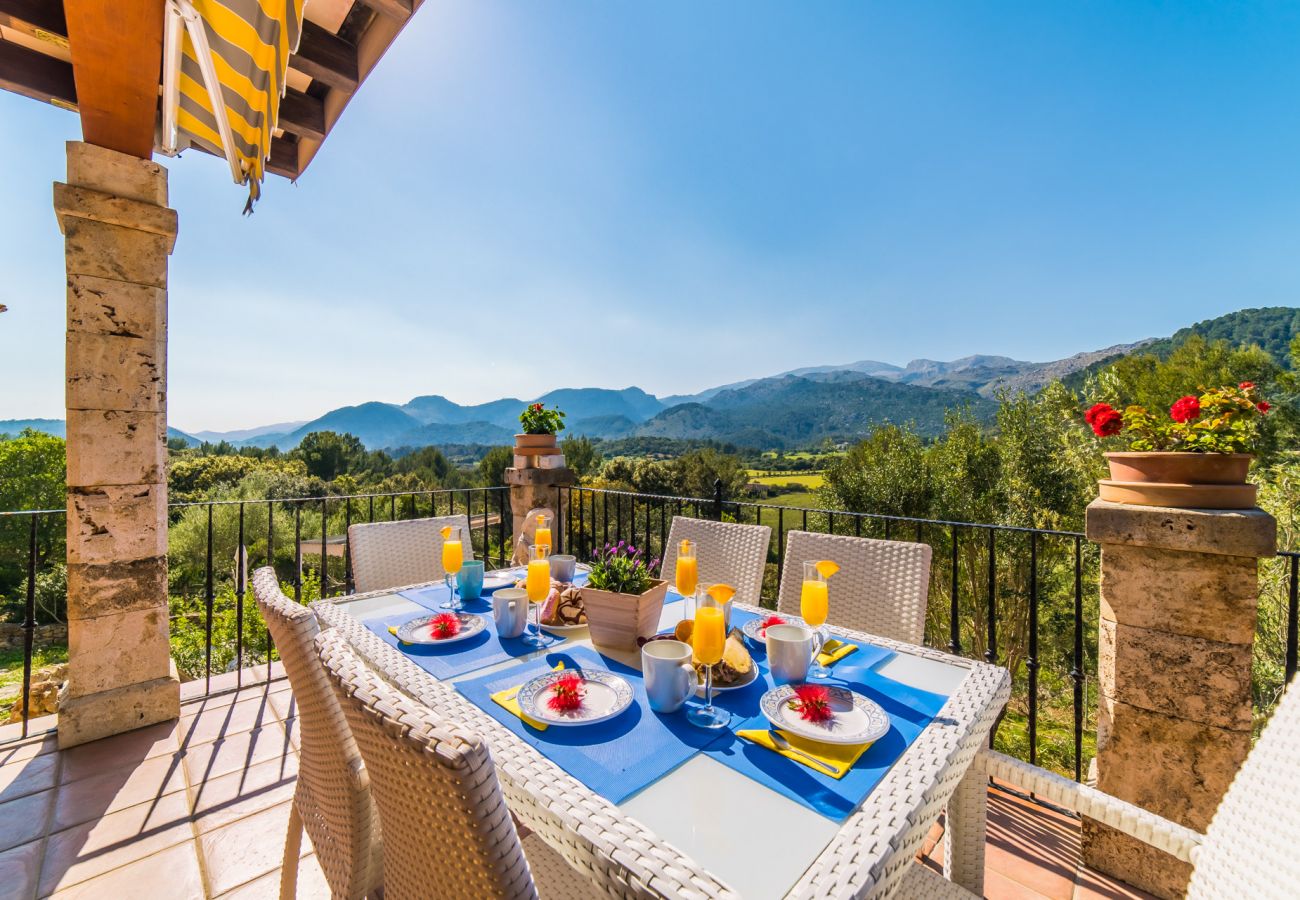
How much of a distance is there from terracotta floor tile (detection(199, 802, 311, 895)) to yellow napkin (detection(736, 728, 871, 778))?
1.60m

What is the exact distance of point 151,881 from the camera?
5.15 feet

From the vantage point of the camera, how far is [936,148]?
30.4ft

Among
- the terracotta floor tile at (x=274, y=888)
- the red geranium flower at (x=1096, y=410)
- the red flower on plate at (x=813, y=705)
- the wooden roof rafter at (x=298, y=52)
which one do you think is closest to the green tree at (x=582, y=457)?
the wooden roof rafter at (x=298, y=52)

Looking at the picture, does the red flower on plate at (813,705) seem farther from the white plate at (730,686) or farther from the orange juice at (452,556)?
the orange juice at (452,556)

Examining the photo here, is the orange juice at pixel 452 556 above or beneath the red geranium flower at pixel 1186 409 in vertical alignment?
beneath

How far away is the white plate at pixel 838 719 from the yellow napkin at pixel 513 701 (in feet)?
1.50

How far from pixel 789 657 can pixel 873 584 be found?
0.73 metres

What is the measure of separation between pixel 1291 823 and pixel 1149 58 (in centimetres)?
1254

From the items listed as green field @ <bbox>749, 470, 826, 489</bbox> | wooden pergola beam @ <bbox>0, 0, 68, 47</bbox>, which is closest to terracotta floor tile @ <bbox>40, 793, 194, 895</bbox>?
wooden pergola beam @ <bbox>0, 0, 68, 47</bbox>

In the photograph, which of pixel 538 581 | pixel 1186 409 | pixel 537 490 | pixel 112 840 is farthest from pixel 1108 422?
pixel 112 840

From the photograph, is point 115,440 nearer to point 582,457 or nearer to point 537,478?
point 537,478

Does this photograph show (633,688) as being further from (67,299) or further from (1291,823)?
(67,299)

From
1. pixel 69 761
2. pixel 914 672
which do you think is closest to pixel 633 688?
pixel 914 672

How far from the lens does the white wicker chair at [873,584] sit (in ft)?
5.49
